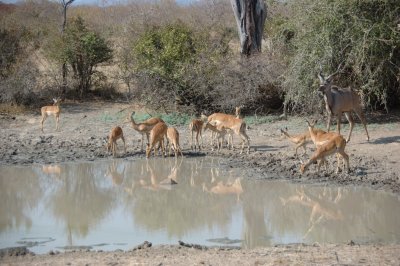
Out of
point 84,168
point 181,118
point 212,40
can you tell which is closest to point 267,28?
point 212,40

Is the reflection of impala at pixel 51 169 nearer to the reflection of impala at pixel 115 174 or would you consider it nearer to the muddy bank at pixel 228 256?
the reflection of impala at pixel 115 174

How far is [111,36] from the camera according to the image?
28141 millimetres

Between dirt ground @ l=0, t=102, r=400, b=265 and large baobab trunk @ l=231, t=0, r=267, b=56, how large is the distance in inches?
173

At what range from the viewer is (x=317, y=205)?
41.4 feet

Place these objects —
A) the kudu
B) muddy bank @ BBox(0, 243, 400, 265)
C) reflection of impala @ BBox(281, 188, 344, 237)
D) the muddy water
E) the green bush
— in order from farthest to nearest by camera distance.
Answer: the green bush
the kudu
reflection of impala @ BBox(281, 188, 344, 237)
the muddy water
muddy bank @ BBox(0, 243, 400, 265)

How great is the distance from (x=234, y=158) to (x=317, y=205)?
4481 mm

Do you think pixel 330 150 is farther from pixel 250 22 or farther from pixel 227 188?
pixel 250 22

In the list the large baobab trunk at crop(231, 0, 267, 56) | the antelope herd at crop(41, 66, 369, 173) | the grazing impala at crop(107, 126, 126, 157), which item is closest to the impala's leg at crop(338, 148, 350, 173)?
the antelope herd at crop(41, 66, 369, 173)

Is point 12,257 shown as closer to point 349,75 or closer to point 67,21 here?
point 349,75

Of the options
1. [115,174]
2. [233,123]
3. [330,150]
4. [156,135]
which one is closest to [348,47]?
[233,123]

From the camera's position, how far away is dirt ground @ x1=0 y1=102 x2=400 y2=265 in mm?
9094

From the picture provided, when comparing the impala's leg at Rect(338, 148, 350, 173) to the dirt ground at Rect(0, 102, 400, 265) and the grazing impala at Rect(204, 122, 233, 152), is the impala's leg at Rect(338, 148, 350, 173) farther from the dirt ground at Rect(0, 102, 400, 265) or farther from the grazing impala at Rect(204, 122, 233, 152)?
the grazing impala at Rect(204, 122, 233, 152)

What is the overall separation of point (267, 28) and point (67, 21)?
26.3 ft

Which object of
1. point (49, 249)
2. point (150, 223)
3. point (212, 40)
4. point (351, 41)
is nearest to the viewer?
point (49, 249)
